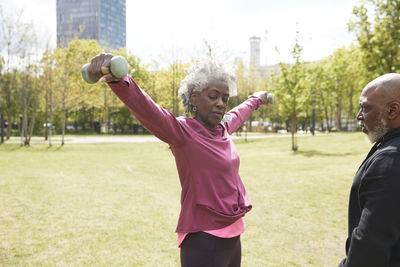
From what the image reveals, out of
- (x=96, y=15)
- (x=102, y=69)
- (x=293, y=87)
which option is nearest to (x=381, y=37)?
(x=293, y=87)

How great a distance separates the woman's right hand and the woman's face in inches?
28.5

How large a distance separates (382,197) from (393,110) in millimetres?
554

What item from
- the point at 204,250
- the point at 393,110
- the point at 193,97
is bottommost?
the point at 204,250

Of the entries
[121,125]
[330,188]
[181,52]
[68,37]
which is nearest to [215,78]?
[330,188]

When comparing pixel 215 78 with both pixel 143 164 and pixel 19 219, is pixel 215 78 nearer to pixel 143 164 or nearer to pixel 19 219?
pixel 19 219

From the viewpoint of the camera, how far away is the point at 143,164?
49.3 ft

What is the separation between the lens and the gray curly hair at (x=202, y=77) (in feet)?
7.27

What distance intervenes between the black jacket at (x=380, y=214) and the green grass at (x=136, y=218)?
323 cm

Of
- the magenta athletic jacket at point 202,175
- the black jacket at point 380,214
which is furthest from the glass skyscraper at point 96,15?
the black jacket at point 380,214

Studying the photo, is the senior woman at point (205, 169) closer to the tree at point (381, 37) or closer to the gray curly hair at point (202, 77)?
the gray curly hair at point (202, 77)

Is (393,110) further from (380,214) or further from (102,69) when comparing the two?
(102,69)

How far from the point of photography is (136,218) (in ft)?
21.7

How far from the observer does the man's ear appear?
1.77m

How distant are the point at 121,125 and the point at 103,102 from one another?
6278 mm
